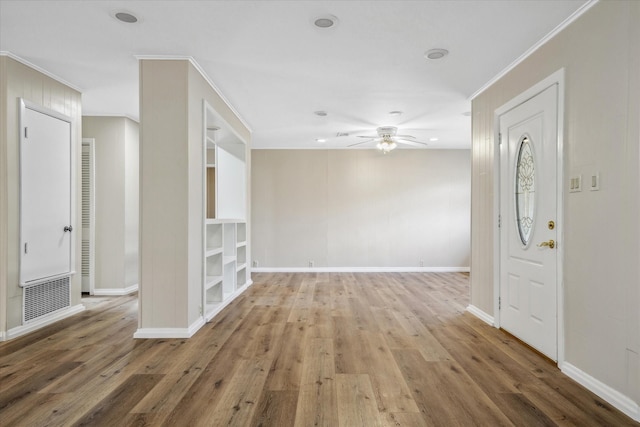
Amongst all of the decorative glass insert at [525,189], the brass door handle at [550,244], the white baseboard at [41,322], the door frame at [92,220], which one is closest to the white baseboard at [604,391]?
the brass door handle at [550,244]

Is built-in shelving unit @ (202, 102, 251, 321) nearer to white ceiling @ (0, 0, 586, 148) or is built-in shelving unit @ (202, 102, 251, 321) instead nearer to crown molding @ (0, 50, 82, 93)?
white ceiling @ (0, 0, 586, 148)

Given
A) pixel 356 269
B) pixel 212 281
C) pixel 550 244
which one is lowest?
pixel 356 269

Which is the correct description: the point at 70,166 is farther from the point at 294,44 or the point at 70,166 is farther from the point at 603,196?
the point at 603,196

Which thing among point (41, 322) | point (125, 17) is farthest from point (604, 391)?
point (41, 322)

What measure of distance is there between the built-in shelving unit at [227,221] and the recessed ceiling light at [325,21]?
78.8 inches

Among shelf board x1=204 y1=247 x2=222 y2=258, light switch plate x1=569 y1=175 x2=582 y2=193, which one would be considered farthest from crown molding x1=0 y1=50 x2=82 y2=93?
light switch plate x1=569 y1=175 x2=582 y2=193

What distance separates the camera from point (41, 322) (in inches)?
148

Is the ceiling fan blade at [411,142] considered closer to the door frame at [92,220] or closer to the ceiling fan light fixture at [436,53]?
the ceiling fan light fixture at [436,53]

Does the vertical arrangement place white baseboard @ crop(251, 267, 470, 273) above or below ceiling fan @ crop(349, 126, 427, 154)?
below

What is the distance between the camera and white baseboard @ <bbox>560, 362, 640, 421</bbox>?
208 cm

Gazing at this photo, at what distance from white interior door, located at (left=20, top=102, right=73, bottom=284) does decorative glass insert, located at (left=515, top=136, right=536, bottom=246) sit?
486 centimetres

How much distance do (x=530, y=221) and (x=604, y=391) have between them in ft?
4.67

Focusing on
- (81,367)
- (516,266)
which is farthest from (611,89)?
(81,367)

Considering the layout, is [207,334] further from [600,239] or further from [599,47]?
[599,47]
